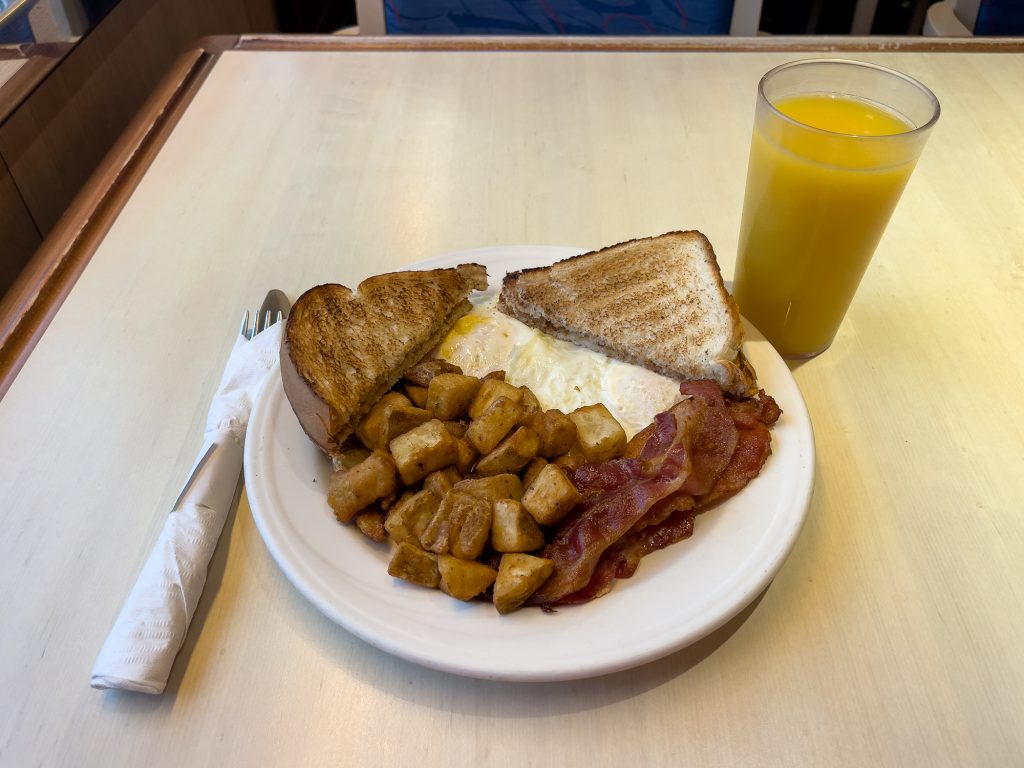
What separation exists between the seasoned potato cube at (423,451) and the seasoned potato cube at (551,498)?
5.6 inches

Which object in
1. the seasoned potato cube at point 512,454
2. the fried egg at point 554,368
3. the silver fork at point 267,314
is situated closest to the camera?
the seasoned potato cube at point 512,454

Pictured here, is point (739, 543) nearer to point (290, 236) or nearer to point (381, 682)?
point (381, 682)

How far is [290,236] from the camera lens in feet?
5.89

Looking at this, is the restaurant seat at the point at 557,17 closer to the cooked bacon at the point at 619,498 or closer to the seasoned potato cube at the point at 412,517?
the cooked bacon at the point at 619,498

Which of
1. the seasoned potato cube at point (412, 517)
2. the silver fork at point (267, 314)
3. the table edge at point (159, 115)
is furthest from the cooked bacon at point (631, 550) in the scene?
the table edge at point (159, 115)

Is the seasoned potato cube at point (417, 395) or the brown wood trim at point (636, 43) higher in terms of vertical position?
the brown wood trim at point (636, 43)

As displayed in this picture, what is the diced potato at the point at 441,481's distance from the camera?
42.9 inches

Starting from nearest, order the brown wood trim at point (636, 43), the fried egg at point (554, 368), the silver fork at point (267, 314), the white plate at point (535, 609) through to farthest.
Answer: the white plate at point (535, 609), the fried egg at point (554, 368), the silver fork at point (267, 314), the brown wood trim at point (636, 43)

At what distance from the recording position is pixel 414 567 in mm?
980

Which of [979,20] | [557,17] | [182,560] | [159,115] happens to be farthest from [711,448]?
[979,20]

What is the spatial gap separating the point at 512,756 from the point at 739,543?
40 cm

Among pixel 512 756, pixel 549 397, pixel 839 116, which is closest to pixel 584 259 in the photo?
pixel 549 397

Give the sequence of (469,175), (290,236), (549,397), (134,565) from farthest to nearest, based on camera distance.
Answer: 1. (469,175)
2. (290,236)
3. (549,397)
4. (134,565)

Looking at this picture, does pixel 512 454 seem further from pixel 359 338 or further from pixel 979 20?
pixel 979 20
